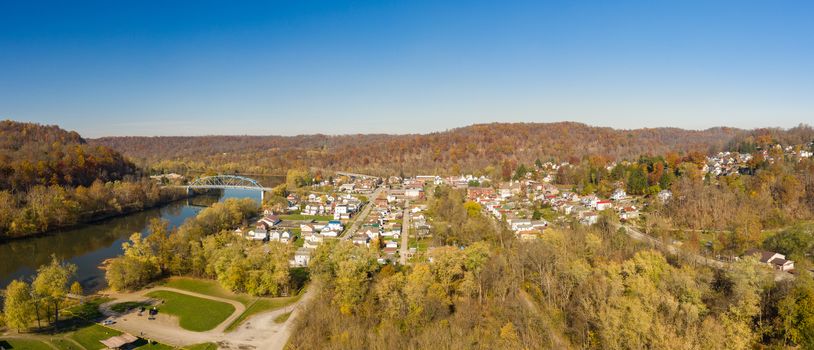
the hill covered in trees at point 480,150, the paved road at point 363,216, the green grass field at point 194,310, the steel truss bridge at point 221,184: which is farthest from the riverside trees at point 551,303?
the hill covered in trees at point 480,150

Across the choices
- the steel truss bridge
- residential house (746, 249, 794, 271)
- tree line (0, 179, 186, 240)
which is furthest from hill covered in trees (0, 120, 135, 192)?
residential house (746, 249, 794, 271)

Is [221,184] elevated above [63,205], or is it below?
below

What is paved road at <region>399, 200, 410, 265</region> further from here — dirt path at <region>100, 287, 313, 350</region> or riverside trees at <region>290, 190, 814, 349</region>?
dirt path at <region>100, 287, 313, 350</region>

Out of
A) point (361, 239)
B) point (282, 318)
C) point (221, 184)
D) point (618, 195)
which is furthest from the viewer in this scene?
point (221, 184)

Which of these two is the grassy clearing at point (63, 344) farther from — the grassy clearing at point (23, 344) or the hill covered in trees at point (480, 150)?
the hill covered in trees at point (480, 150)

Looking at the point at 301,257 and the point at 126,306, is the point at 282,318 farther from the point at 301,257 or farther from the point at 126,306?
the point at 301,257

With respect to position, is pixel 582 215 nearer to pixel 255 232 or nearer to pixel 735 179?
pixel 735 179

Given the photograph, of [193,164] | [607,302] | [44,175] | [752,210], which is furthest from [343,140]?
[607,302]

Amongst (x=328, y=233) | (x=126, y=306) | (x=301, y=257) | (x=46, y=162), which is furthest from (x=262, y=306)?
(x=46, y=162)
